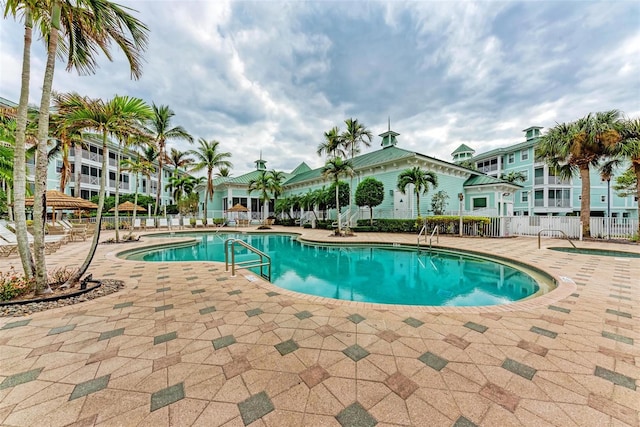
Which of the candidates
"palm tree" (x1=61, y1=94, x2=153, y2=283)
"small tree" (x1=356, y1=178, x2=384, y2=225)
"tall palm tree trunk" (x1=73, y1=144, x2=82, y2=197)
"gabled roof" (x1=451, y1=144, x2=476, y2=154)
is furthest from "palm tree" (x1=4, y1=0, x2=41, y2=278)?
"gabled roof" (x1=451, y1=144, x2=476, y2=154)

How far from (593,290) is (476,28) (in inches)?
339

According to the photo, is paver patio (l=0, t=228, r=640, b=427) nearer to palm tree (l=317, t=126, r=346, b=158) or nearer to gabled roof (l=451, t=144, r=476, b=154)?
palm tree (l=317, t=126, r=346, b=158)

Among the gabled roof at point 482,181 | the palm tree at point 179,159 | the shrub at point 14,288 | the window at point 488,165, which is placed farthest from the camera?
the window at point 488,165

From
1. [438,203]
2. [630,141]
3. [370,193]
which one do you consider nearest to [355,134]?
[370,193]

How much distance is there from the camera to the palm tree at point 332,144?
15.1 m

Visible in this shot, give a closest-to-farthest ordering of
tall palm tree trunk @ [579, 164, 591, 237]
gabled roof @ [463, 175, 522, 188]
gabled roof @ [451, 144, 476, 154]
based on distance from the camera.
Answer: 1. tall palm tree trunk @ [579, 164, 591, 237]
2. gabled roof @ [463, 175, 522, 188]
3. gabled roof @ [451, 144, 476, 154]

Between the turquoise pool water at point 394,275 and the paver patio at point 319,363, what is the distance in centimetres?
167

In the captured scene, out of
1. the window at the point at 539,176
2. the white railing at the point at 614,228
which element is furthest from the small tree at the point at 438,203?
the window at the point at 539,176

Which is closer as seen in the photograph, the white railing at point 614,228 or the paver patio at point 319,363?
the paver patio at point 319,363

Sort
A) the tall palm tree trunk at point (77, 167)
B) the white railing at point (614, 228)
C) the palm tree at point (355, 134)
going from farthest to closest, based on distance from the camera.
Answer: the tall palm tree trunk at point (77, 167)
the palm tree at point (355, 134)
the white railing at point (614, 228)

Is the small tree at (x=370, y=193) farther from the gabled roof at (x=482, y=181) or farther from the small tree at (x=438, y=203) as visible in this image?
the gabled roof at (x=482, y=181)

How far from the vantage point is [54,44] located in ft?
11.6

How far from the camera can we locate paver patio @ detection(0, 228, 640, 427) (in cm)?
160

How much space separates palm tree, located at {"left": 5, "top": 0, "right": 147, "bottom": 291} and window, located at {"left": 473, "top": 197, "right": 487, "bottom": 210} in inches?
877
